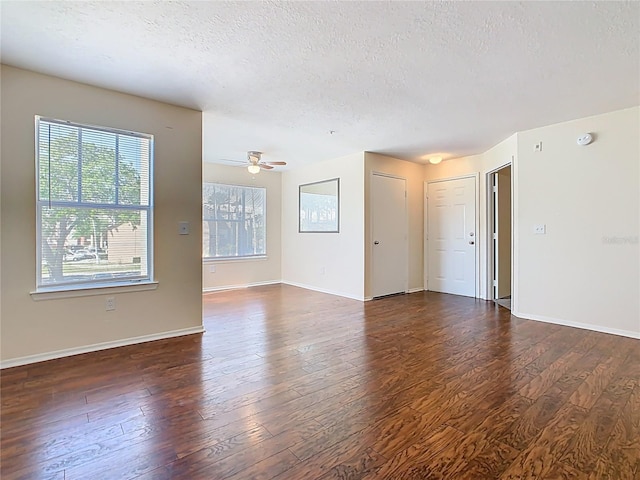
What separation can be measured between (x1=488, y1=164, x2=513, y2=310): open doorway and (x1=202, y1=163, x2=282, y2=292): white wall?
421 cm

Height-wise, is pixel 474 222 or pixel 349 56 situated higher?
pixel 349 56

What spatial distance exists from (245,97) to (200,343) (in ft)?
8.14

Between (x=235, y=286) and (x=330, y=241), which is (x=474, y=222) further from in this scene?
(x=235, y=286)

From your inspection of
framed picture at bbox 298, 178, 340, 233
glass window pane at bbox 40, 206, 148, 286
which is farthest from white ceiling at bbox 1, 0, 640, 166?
framed picture at bbox 298, 178, 340, 233

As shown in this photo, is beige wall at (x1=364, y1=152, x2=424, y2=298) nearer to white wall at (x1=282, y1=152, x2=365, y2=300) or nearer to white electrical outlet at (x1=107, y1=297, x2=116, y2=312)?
white wall at (x1=282, y1=152, x2=365, y2=300)

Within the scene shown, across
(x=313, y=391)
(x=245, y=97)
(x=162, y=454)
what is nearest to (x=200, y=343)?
(x=313, y=391)

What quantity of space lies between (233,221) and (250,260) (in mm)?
881

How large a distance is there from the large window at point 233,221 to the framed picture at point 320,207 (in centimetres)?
91

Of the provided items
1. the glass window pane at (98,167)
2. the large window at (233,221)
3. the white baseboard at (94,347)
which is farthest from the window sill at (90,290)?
the large window at (233,221)

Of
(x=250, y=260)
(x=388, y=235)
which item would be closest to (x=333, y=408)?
(x=388, y=235)

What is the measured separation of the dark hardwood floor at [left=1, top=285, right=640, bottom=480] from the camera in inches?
63.3

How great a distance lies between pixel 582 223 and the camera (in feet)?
12.7

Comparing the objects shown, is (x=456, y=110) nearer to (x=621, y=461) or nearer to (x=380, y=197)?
(x=380, y=197)

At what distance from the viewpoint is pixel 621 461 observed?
163cm
